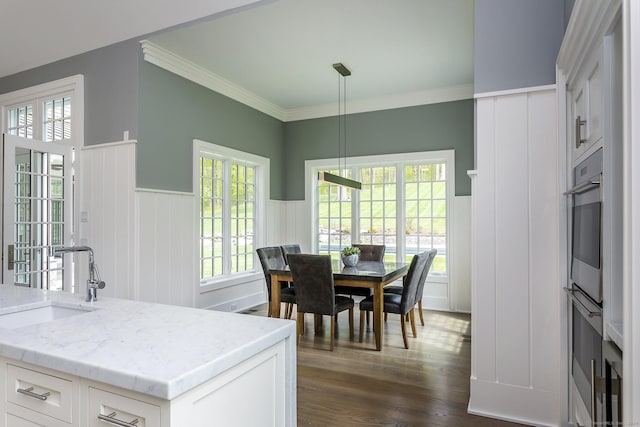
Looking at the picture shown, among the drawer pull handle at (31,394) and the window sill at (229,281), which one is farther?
the window sill at (229,281)

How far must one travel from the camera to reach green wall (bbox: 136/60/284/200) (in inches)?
152

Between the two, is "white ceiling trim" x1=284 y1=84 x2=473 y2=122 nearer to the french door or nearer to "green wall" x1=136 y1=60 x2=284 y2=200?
"green wall" x1=136 y1=60 x2=284 y2=200

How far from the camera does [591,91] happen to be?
1650 millimetres

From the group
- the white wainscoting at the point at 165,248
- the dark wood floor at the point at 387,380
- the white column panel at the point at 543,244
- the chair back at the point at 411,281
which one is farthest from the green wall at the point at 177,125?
the white column panel at the point at 543,244

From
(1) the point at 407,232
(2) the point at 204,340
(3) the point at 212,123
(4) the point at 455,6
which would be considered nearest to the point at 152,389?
(2) the point at 204,340

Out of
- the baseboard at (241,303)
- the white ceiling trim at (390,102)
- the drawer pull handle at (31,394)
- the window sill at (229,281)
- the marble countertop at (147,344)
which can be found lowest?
the baseboard at (241,303)

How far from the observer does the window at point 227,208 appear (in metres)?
4.86

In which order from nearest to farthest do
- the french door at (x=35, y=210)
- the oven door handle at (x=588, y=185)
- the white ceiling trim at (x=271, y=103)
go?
the oven door handle at (x=588, y=185) → the french door at (x=35, y=210) → the white ceiling trim at (x=271, y=103)

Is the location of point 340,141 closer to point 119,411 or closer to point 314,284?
point 314,284

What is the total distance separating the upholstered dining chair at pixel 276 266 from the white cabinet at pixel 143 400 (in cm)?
266

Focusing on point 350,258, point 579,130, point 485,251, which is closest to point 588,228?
point 579,130

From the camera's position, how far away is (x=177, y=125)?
427cm

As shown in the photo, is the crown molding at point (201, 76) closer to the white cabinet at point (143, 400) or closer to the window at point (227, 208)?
the window at point (227, 208)

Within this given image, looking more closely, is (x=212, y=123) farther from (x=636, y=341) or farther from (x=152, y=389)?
(x=636, y=341)
